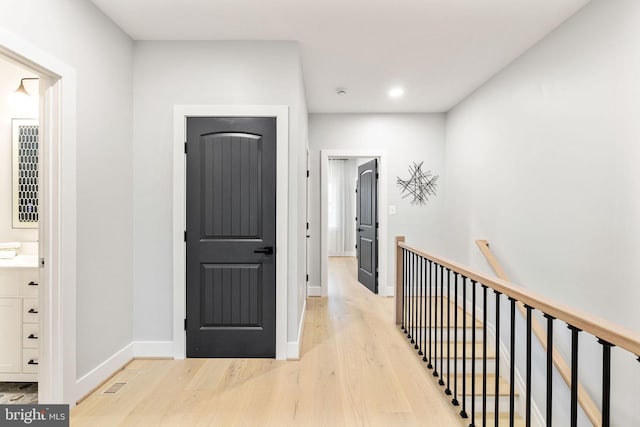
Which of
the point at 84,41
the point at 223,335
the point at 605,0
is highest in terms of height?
the point at 605,0

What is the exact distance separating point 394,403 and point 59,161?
2436 millimetres

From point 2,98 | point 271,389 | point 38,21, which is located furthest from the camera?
point 2,98

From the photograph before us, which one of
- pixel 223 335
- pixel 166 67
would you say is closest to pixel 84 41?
pixel 166 67

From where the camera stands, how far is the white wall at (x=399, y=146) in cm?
487

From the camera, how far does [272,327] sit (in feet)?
9.09

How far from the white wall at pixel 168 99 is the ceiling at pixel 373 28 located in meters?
0.12

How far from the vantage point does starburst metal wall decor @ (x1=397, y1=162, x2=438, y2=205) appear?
16.0 feet

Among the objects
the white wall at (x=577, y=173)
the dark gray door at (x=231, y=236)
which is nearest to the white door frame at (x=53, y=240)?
the dark gray door at (x=231, y=236)

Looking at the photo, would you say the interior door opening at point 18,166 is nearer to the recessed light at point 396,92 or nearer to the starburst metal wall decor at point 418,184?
the recessed light at point 396,92

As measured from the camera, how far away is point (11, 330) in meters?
2.33

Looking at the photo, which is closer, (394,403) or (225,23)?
(394,403)

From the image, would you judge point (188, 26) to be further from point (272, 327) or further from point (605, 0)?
point (605, 0)

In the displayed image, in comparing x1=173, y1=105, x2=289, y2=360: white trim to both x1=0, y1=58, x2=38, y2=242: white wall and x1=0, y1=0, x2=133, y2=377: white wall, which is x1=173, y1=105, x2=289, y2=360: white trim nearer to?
x1=0, y1=0, x2=133, y2=377: white wall

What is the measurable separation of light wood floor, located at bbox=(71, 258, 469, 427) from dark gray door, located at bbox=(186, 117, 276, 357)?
0.69 feet
